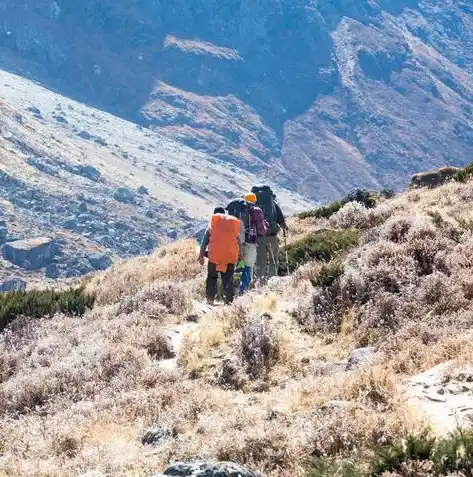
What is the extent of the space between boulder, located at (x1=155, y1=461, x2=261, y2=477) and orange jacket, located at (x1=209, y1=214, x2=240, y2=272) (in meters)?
8.17

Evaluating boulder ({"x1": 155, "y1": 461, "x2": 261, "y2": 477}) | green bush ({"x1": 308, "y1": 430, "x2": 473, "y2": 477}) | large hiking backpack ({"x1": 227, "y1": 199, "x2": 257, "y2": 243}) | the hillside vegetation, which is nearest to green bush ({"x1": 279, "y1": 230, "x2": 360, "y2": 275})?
large hiking backpack ({"x1": 227, "y1": 199, "x2": 257, "y2": 243})

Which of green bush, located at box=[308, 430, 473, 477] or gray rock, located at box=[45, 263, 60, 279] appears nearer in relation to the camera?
green bush, located at box=[308, 430, 473, 477]

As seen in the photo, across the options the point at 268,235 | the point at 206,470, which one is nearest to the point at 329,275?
the point at 268,235

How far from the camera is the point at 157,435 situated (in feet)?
20.6

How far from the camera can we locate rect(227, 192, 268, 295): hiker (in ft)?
46.8

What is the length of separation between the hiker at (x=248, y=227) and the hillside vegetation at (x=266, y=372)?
6.73 feet

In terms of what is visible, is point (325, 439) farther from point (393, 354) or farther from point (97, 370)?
point (97, 370)

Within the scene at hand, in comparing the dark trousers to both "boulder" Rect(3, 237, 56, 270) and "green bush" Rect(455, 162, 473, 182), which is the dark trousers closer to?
"green bush" Rect(455, 162, 473, 182)

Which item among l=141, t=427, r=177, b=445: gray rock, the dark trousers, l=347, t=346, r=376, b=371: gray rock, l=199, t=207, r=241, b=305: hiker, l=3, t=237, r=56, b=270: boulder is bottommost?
l=3, t=237, r=56, b=270: boulder

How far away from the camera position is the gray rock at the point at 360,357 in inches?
290

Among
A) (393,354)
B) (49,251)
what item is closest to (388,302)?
(393,354)

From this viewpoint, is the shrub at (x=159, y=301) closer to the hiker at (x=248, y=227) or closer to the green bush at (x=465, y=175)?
the hiker at (x=248, y=227)

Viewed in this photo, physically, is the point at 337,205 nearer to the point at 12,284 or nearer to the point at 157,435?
the point at 157,435

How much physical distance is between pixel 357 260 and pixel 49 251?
194 metres
